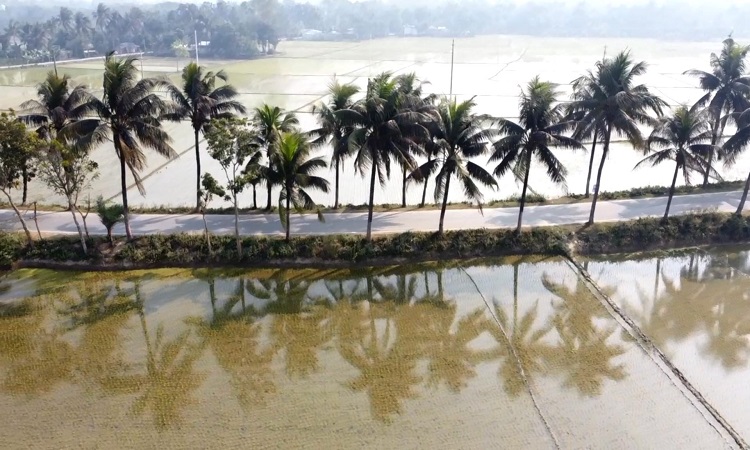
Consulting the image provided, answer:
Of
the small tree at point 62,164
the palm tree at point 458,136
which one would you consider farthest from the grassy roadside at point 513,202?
the palm tree at point 458,136

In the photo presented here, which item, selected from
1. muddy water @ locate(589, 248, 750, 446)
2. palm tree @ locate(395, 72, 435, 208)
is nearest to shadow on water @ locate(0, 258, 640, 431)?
muddy water @ locate(589, 248, 750, 446)

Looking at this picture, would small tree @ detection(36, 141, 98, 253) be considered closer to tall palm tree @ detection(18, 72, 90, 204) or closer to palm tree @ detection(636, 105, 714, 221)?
tall palm tree @ detection(18, 72, 90, 204)

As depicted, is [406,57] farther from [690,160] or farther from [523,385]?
[523,385]

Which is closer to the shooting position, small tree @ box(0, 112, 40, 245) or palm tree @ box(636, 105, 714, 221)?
small tree @ box(0, 112, 40, 245)

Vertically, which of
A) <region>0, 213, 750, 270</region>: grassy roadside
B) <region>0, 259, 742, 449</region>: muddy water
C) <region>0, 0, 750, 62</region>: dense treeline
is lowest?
<region>0, 259, 742, 449</region>: muddy water

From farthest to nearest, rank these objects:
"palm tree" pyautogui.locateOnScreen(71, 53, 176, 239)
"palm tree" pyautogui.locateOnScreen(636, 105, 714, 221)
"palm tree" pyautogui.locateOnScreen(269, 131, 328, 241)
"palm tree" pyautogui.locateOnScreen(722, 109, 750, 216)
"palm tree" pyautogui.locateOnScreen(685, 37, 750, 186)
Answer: "palm tree" pyautogui.locateOnScreen(685, 37, 750, 186) < "palm tree" pyautogui.locateOnScreen(722, 109, 750, 216) < "palm tree" pyautogui.locateOnScreen(636, 105, 714, 221) < "palm tree" pyautogui.locateOnScreen(269, 131, 328, 241) < "palm tree" pyautogui.locateOnScreen(71, 53, 176, 239)

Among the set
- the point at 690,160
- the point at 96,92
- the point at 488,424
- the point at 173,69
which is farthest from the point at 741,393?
the point at 173,69
